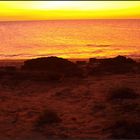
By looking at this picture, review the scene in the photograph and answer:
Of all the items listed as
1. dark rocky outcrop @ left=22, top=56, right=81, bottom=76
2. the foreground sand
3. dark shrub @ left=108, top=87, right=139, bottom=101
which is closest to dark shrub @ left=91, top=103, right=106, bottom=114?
the foreground sand

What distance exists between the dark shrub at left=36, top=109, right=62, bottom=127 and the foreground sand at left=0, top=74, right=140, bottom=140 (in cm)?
13

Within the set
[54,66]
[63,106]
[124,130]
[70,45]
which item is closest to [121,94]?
[63,106]

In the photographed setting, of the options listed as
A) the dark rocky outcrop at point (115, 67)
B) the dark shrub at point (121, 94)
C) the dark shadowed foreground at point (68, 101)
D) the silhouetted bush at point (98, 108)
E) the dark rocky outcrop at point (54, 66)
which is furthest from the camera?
the dark rocky outcrop at point (115, 67)

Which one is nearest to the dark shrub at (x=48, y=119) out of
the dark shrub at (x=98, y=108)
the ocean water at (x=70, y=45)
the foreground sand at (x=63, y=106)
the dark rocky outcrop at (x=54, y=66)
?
the foreground sand at (x=63, y=106)

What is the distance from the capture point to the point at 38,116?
32.4ft

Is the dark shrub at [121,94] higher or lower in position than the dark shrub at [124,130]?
higher

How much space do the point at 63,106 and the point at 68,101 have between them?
600 millimetres

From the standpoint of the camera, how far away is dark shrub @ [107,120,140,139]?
818 centimetres

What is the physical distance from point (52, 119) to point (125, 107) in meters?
2.10

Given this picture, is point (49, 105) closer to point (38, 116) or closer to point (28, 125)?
point (38, 116)

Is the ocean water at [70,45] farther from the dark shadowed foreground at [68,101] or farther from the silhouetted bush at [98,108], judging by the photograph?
the silhouetted bush at [98,108]

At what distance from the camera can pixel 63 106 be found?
10883mm

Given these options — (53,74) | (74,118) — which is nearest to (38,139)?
(74,118)

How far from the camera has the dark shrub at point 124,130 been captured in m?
8.18
